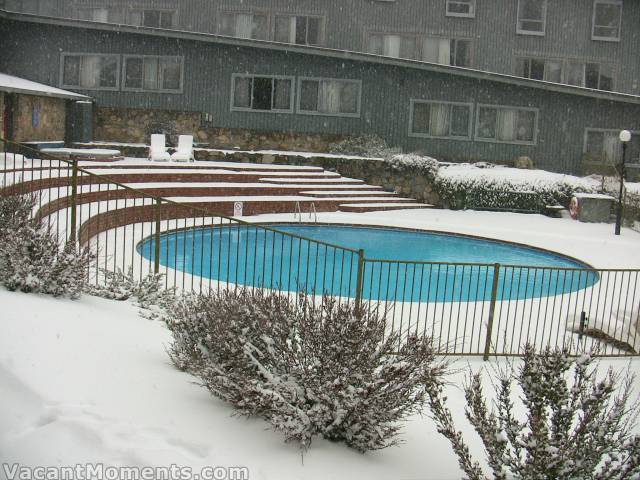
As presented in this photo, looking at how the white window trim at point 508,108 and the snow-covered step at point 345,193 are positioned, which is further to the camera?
the white window trim at point 508,108

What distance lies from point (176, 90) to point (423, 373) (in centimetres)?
2668

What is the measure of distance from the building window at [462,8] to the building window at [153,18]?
12.9 meters

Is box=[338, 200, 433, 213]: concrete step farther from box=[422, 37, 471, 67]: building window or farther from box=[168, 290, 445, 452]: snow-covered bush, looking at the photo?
box=[168, 290, 445, 452]: snow-covered bush

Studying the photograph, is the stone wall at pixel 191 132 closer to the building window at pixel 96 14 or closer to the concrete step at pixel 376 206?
the concrete step at pixel 376 206

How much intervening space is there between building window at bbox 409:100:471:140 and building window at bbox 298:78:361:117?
2463 millimetres

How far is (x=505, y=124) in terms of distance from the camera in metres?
30.2

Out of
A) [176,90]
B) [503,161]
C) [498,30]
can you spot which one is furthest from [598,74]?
[176,90]

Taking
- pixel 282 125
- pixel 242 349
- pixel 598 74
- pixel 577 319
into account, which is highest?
pixel 598 74

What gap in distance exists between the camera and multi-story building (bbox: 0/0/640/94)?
3350cm

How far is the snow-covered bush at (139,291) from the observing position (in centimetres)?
927

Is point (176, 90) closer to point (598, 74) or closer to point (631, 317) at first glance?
point (598, 74)

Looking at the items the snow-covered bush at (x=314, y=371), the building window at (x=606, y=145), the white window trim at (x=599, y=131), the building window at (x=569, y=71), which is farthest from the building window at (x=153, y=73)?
the snow-covered bush at (x=314, y=371)

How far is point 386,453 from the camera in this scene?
5.70 metres

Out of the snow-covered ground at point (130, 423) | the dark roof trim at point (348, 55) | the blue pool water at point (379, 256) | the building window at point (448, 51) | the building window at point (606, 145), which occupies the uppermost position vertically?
the building window at point (448, 51)
